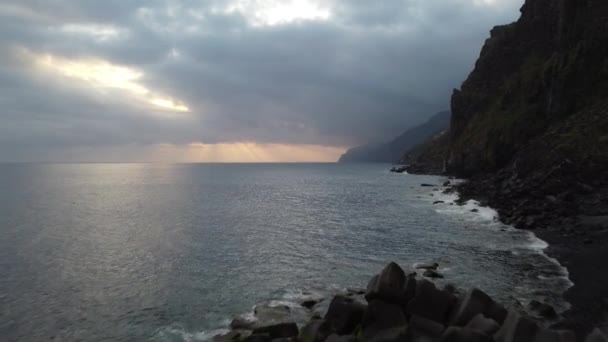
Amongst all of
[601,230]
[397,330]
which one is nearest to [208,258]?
[397,330]

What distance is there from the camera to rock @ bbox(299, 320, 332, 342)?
20253 millimetres

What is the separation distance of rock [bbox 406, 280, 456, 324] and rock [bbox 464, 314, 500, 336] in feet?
6.85

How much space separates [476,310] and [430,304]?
215cm

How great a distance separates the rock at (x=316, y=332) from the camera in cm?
2025

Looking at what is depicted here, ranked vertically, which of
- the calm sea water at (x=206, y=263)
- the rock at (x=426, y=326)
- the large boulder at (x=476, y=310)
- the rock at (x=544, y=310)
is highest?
the large boulder at (x=476, y=310)

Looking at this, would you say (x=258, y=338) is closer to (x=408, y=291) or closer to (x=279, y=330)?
(x=279, y=330)

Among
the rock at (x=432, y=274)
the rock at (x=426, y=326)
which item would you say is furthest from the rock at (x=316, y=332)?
the rock at (x=432, y=274)

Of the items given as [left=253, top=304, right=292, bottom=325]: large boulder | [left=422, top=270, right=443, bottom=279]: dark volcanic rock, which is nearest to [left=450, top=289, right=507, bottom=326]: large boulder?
[left=253, top=304, right=292, bottom=325]: large boulder

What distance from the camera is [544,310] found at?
24.4 m

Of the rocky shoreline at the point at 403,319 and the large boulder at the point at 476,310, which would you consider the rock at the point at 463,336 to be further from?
the large boulder at the point at 476,310

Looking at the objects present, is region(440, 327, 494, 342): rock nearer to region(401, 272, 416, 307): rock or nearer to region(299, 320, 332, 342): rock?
region(401, 272, 416, 307): rock

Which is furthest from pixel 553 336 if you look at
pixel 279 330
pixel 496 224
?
pixel 496 224

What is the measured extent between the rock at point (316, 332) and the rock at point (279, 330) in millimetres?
952

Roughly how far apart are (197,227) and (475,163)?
107968 mm
